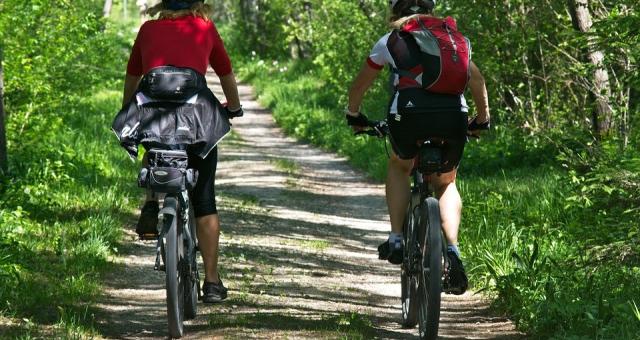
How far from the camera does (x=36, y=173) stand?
1026 cm

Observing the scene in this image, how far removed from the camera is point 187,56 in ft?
18.1

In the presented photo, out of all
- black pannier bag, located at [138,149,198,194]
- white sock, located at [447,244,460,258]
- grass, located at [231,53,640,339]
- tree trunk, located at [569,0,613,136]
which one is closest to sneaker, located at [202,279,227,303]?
black pannier bag, located at [138,149,198,194]

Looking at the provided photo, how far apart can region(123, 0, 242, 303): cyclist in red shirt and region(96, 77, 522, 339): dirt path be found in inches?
26.3

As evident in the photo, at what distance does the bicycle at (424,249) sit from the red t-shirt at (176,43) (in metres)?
0.99

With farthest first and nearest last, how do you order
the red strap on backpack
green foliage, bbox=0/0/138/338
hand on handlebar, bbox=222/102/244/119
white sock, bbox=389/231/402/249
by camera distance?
green foliage, bbox=0/0/138/338, white sock, bbox=389/231/402/249, hand on handlebar, bbox=222/102/244/119, the red strap on backpack

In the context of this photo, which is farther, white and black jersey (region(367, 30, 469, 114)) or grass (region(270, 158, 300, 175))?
grass (region(270, 158, 300, 175))

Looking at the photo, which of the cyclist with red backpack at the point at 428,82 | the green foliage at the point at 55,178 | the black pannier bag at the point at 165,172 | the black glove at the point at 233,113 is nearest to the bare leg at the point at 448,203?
the cyclist with red backpack at the point at 428,82

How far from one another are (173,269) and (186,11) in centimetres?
139

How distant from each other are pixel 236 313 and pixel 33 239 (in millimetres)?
2568

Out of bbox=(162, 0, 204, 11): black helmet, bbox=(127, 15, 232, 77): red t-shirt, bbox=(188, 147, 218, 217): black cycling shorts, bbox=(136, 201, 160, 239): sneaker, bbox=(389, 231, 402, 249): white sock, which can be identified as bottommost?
bbox=(389, 231, 402, 249): white sock

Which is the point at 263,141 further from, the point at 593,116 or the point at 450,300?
the point at 450,300

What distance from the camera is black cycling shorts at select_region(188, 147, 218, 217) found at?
5684 mm

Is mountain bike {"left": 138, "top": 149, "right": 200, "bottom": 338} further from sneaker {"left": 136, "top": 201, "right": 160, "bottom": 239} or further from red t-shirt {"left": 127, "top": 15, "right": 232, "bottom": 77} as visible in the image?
red t-shirt {"left": 127, "top": 15, "right": 232, "bottom": 77}

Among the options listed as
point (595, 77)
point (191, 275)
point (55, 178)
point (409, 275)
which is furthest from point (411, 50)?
point (55, 178)
